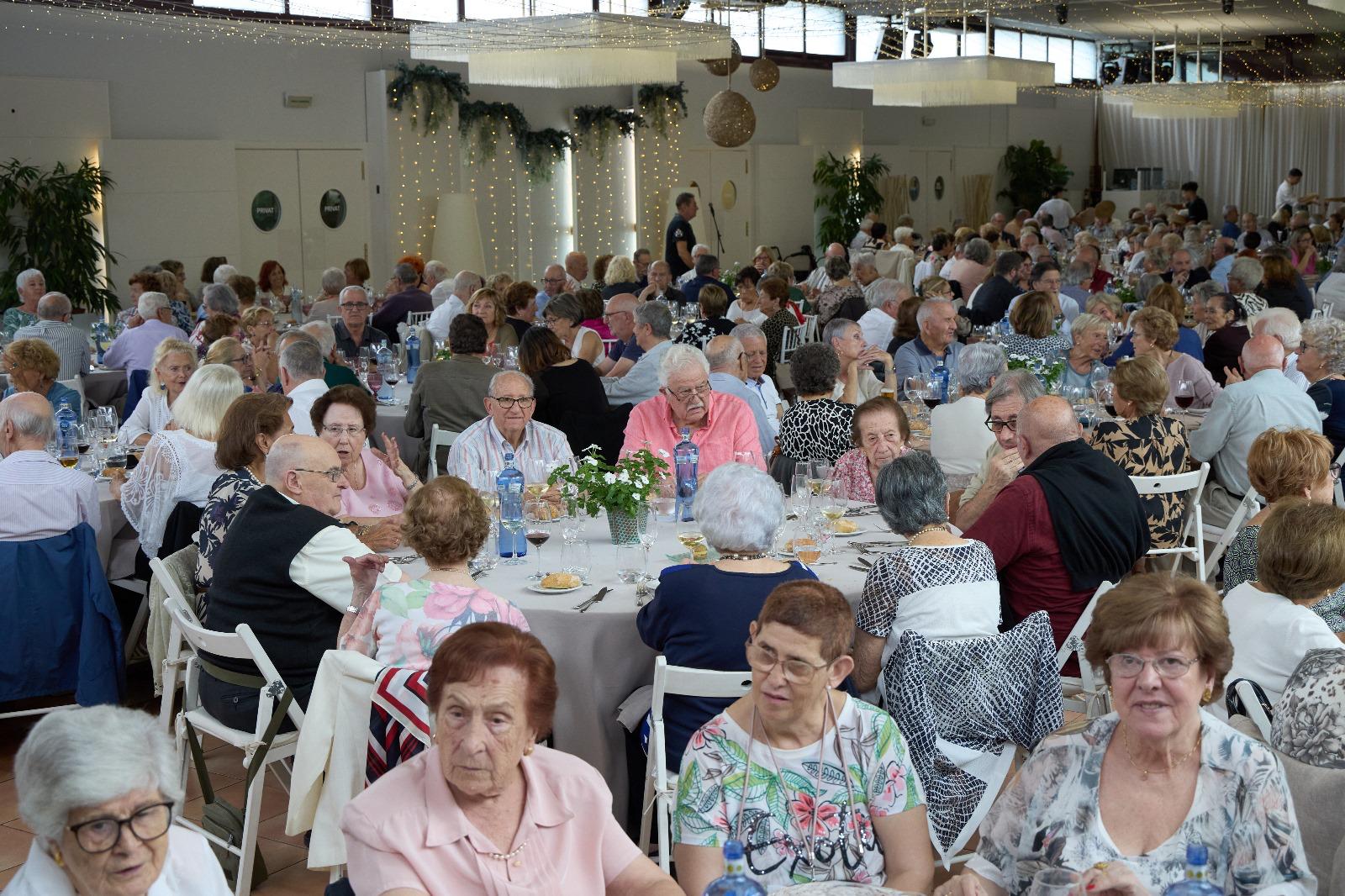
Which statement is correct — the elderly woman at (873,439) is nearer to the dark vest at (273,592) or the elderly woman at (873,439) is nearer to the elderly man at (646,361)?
the dark vest at (273,592)

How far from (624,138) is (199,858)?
53.3ft

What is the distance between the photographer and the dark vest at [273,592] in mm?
4102

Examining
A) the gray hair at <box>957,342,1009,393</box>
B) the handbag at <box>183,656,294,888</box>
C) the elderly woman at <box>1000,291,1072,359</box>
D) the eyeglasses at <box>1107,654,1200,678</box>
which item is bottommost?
the handbag at <box>183,656,294,888</box>

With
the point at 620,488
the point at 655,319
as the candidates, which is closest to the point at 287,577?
the point at 620,488

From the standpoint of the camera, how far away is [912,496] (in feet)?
13.0

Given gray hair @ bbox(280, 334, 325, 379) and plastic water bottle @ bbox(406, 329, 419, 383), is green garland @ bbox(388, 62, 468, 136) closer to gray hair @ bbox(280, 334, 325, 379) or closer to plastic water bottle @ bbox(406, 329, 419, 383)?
plastic water bottle @ bbox(406, 329, 419, 383)

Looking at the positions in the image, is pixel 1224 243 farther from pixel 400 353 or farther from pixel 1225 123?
pixel 1225 123

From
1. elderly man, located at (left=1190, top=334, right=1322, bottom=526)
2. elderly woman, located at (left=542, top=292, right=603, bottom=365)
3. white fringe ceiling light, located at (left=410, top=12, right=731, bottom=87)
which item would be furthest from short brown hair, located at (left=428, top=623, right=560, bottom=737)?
white fringe ceiling light, located at (left=410, top=12, right=731, bottom=87)

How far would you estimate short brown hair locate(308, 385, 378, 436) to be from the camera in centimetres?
540

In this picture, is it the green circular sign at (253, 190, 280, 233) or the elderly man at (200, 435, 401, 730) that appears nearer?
the elderly man at (200, 435, 401, 730)

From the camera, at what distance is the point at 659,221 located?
1834cm

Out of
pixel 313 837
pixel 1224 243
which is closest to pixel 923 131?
pixel 1224 243

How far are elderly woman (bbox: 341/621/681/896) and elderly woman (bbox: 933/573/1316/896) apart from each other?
2.19 feet

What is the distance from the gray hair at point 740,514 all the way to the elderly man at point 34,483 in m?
2.49
